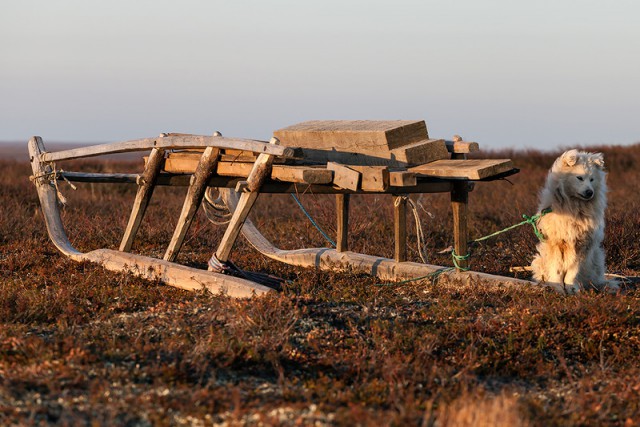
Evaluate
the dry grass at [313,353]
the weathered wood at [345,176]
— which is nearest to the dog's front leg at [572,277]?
the dry grass at [313,353]

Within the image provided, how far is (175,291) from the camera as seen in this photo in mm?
8539

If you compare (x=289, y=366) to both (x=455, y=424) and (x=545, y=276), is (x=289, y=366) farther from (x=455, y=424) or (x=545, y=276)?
(x=545, y=276)

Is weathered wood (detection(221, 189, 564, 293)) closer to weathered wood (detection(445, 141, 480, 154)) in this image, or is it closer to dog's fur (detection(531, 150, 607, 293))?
dog's fur (detection(531, 150, 607, 293))

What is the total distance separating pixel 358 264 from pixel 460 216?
62.7 inches

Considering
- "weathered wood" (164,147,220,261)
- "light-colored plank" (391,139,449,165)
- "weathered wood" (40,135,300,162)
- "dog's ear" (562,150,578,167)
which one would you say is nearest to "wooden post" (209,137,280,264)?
"weathered wood" (40,135,300,162)

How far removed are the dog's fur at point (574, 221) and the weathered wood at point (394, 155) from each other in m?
1.24

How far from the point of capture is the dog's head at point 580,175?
816cm

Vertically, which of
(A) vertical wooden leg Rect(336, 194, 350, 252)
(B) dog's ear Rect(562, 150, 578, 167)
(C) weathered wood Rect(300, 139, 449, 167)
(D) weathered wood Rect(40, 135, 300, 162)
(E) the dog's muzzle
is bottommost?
(A) vertical wooden leg Rect(336, 194, 350, 252)

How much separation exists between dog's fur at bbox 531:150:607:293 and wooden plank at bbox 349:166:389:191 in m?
2.12

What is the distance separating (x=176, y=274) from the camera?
28.7 feet

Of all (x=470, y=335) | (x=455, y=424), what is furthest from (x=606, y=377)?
(x=455, y=424)

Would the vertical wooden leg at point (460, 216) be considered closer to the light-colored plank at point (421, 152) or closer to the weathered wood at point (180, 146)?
the light-colored plank at point (421, 152)

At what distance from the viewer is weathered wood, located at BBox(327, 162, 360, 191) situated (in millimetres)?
7453

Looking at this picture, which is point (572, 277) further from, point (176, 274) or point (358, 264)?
point (176, 274)
